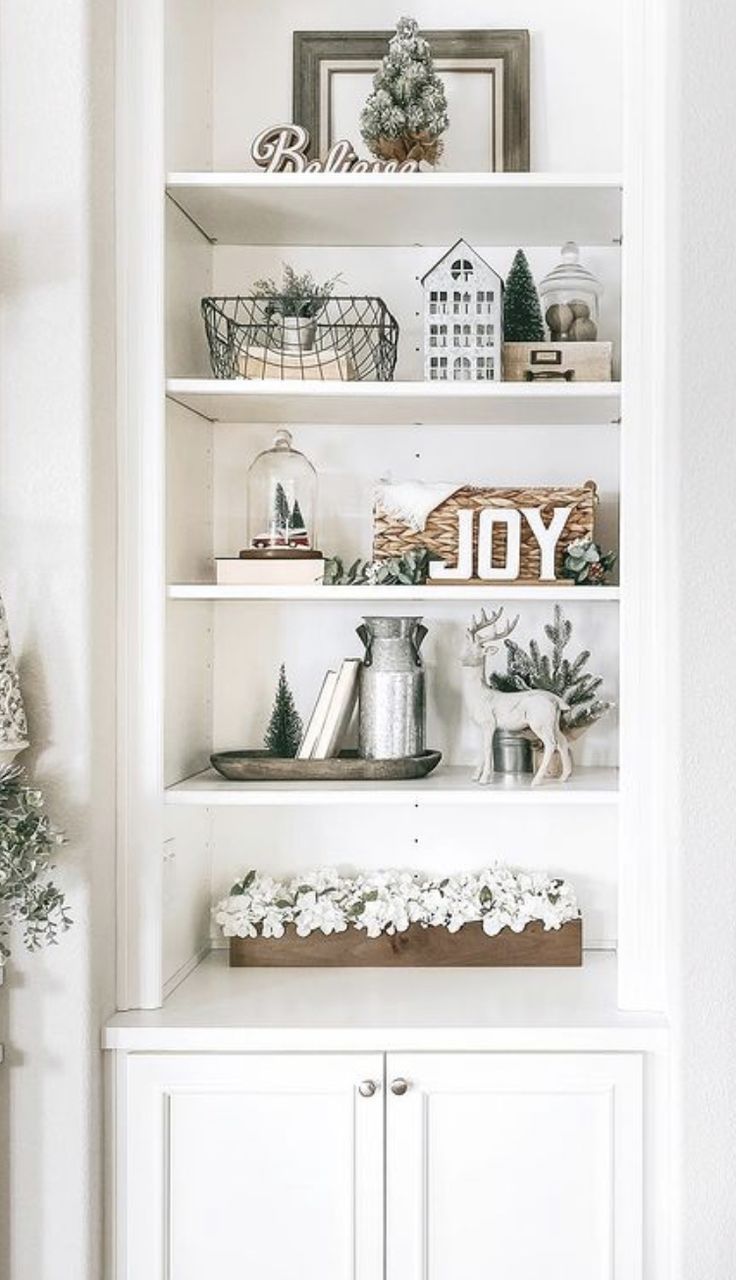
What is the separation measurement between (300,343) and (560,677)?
2.42 feet

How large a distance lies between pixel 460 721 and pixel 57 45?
1.30 meters

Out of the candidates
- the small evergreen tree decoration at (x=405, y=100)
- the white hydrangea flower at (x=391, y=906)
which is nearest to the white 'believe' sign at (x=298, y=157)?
the small evergreen tree decoration at (x=405, y=100)

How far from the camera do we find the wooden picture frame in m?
2.34

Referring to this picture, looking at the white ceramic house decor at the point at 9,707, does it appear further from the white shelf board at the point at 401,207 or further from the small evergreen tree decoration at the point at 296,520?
the white shelf board at the point at 401,207

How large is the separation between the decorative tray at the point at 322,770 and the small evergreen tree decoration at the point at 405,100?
3.36 feet

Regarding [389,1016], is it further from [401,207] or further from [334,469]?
[401,207]

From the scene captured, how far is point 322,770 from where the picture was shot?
220 cm

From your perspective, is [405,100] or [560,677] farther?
[560,677]

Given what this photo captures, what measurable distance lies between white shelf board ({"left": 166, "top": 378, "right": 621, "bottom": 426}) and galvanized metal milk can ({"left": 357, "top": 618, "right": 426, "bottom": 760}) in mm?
367

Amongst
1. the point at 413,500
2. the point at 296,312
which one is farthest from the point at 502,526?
the point at 296,312

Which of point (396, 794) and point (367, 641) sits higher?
point (367, 641)

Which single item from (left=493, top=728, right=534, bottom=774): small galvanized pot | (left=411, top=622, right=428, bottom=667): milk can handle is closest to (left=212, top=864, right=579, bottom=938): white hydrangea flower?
(left=493, top=728, right=534, bottom=774): small galvanized pot

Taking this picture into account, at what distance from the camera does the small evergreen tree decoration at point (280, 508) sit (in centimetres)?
224

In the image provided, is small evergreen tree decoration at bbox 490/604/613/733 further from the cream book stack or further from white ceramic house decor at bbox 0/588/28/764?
white ceramic house decor at bbox 0/588/28/764
